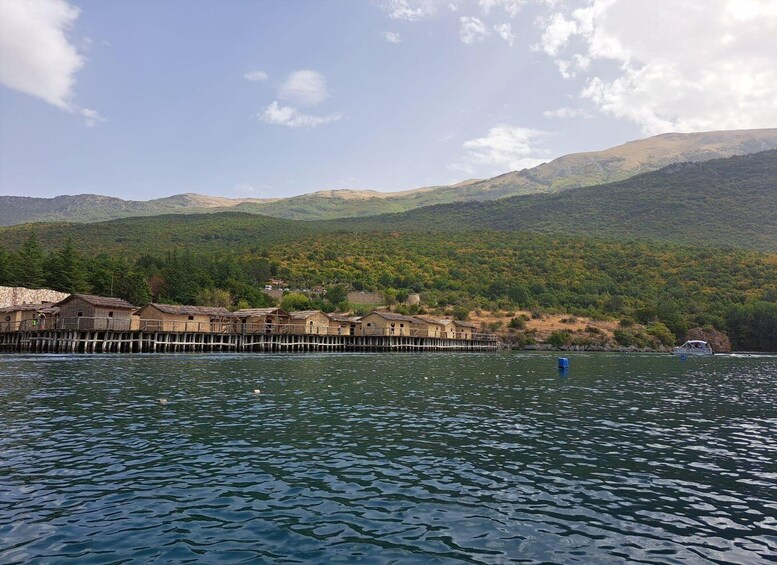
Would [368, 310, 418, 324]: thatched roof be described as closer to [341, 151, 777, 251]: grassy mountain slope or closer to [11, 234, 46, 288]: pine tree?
[11, 234, 46, 288]: pine tree

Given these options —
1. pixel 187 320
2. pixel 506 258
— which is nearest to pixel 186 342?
pixel 187 320

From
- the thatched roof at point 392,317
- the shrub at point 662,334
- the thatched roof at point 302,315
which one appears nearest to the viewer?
the thatched roof at point 302,315

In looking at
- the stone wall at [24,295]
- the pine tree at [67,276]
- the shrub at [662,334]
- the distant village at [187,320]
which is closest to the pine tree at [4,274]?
the stone wall at [24,295]

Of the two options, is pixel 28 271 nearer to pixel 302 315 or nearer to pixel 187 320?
pixel 187 320

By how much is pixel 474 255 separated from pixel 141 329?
290 ft

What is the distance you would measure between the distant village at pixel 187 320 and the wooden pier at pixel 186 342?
33.6 inches

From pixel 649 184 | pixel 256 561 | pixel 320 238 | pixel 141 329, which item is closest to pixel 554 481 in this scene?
pixel 256 561

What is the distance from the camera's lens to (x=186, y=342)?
2763 inches

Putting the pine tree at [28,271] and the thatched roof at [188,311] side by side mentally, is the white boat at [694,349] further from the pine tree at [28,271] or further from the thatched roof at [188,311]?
the pine tree at [28,271]

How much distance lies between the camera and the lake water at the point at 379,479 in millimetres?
9594

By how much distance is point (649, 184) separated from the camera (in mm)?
197875

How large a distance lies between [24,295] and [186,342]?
25.8 m

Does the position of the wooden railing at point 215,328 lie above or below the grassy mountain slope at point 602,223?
below

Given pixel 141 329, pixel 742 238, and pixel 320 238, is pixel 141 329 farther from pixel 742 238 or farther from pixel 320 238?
pixel 742 238
